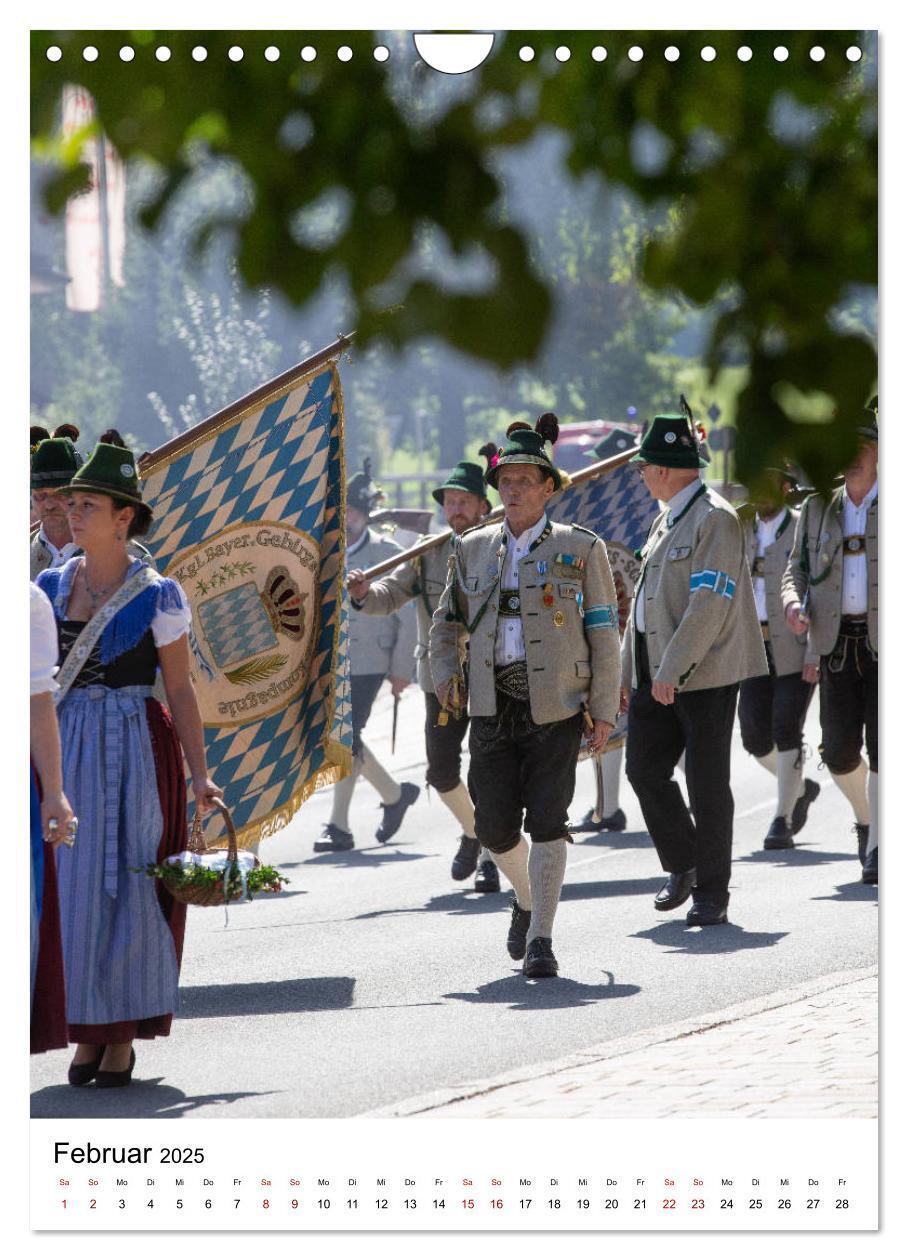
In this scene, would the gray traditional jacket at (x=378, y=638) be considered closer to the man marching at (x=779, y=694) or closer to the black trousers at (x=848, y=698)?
the man marching at (x=779, y=694)

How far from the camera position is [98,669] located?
671 centimetres

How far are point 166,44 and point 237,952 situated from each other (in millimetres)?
5679

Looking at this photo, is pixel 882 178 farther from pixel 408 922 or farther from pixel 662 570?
pixel 408 922

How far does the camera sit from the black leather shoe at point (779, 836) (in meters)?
12.0

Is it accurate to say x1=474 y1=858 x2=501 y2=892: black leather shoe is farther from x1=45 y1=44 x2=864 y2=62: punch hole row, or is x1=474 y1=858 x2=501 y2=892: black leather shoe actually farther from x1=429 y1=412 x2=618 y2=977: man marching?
x1=45 y1=44 x2=864 y2=62: punch hole row

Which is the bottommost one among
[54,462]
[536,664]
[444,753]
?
[444,753]

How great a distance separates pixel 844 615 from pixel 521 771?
2231 millimetres

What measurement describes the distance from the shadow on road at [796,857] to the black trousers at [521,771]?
3141 millimetres

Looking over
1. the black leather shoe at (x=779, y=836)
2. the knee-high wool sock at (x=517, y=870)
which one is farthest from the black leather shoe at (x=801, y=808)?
the knee-high wool sock at (x=517, y=870)

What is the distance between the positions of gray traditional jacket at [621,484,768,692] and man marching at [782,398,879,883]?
2.51ft

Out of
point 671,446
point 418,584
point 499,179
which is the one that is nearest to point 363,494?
point 418,584

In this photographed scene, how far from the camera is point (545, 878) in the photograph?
27.2ft

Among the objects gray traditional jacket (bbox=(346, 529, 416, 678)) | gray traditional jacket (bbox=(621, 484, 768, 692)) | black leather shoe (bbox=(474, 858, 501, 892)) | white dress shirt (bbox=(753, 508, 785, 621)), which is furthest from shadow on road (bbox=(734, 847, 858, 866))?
gray traditional jacket (bbox=(346, 529, 416, 678))

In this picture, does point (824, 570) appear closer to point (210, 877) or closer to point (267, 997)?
point (267, 997)
